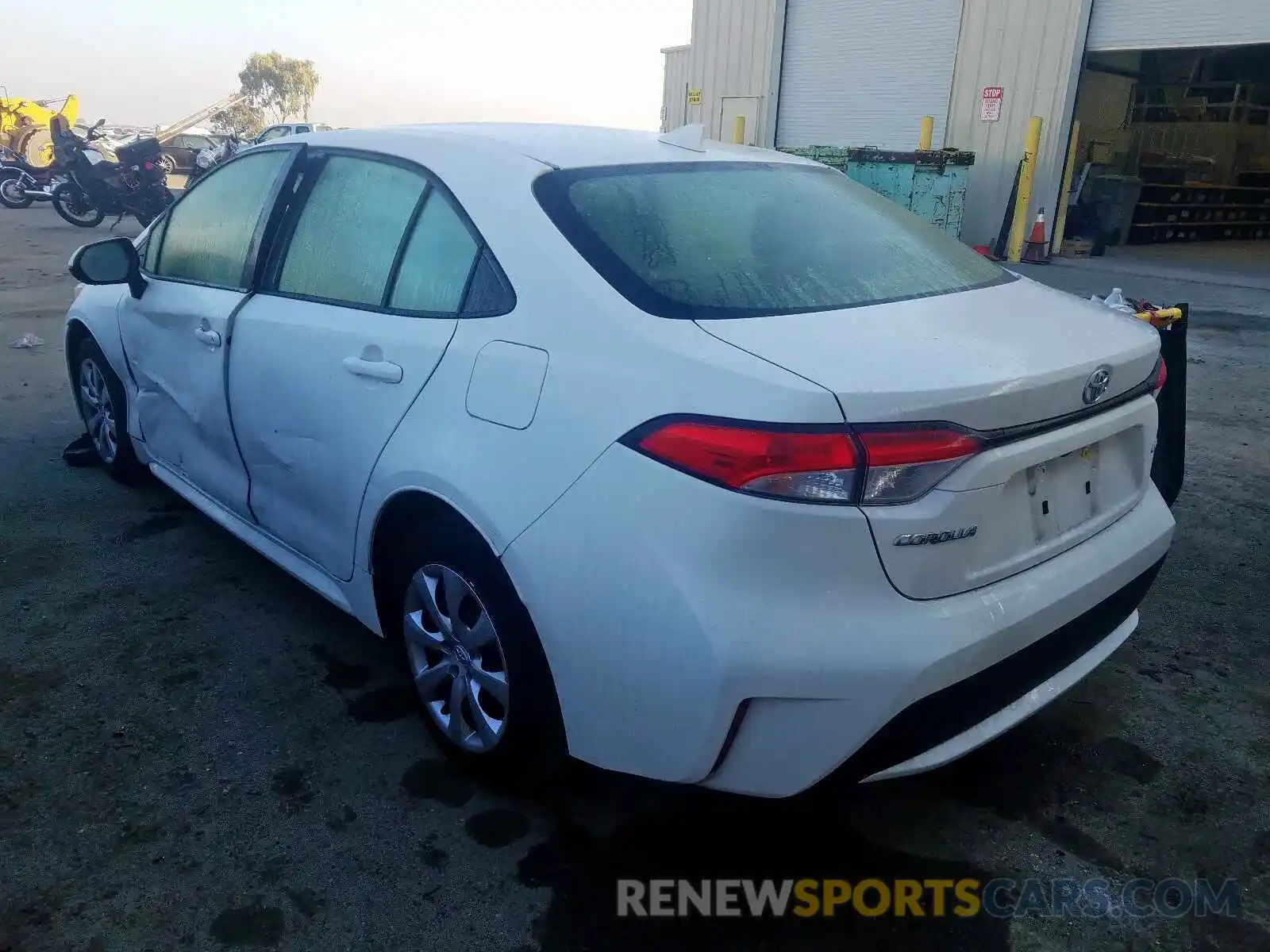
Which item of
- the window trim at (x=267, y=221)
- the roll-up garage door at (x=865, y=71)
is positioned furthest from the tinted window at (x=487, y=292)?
the roll-up garage door at (x=865, y=71)

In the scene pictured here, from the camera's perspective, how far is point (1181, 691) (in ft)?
9.59

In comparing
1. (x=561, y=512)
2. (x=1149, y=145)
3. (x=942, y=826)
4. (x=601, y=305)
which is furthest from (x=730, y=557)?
(x=1149, y=145)

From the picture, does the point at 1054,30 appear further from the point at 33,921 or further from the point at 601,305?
the point at 33,921

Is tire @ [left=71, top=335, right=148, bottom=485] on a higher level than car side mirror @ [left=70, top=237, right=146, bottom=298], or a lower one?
lower

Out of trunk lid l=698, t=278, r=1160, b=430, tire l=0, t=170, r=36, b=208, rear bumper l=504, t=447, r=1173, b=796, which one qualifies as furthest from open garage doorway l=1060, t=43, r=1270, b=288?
tire l=0, t=170, r=36, b=208

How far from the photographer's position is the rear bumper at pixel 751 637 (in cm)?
175

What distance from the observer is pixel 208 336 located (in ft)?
10.4

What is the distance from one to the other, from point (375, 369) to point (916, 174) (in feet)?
37.7

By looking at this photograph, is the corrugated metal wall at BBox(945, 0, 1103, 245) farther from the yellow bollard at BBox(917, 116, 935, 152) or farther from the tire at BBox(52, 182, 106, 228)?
the tire at BBox(52, 182, 106, 228)

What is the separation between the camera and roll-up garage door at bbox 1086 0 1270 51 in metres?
11.7

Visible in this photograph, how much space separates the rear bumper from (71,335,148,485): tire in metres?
2.88

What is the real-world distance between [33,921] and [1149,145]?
21.3 m

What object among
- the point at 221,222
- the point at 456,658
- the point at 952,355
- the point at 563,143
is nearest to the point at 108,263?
the point at 221,222

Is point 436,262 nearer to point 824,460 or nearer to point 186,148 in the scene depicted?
point 824,460
